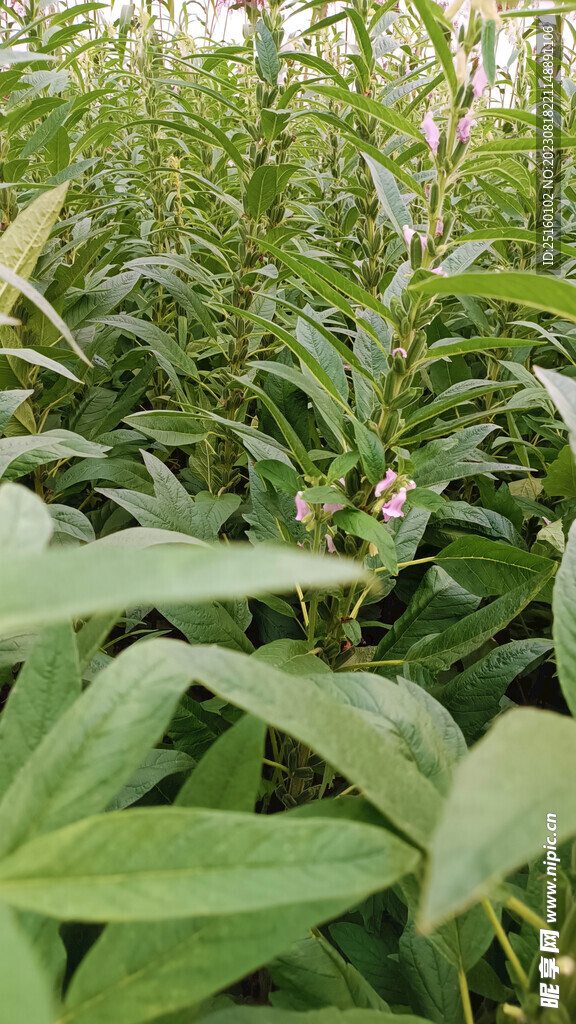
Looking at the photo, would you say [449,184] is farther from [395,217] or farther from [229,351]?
[229,351]

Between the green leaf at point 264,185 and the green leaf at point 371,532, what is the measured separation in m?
0.67

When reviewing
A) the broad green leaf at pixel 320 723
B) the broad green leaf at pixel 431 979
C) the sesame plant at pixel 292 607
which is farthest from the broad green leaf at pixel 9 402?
the broad green leaf at pixel 431 979

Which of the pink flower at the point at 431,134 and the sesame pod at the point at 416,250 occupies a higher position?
the pink flower at the point at 431,134

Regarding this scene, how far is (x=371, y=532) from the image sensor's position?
589mm

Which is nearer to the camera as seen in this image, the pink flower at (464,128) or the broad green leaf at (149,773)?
the broad green leaf at (149,773)

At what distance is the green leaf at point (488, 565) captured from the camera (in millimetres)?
680

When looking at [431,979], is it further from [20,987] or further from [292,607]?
[292,607]

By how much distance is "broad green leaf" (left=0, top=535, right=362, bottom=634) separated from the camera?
0.15 meters

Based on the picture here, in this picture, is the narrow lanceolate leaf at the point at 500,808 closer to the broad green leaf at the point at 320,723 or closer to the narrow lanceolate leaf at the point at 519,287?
the broad green leaf at the point at 320,723

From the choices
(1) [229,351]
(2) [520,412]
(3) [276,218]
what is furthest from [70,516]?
(2) [520,412]

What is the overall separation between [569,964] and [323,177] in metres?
1.65

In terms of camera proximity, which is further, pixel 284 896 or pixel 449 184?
pixel 449 184

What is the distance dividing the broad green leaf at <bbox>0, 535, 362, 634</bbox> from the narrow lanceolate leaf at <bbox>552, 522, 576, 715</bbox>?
21cm

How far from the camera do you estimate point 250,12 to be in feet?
4.65
